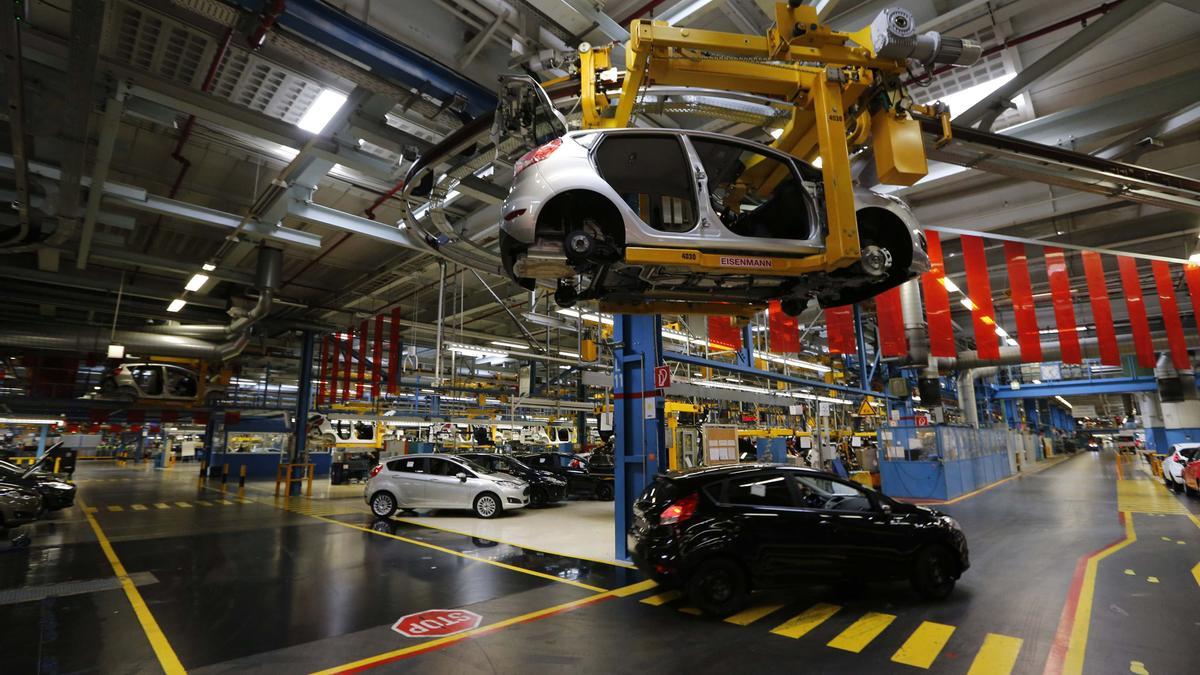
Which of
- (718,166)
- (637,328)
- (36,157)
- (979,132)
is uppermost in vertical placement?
(36,157)

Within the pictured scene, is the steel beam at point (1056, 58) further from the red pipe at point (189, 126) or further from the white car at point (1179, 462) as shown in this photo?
the white car at point (1179, 462)

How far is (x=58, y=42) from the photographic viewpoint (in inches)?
220

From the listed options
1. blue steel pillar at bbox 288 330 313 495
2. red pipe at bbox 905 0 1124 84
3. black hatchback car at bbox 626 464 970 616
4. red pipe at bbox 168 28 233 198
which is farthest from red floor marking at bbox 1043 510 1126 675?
blue steel pillar at bbox 288 330 313 495

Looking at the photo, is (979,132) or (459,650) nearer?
(459,650)

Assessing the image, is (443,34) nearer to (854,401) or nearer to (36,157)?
(36,157)

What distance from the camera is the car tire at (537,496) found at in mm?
13117

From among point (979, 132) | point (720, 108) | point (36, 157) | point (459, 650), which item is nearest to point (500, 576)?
point (459, 650)

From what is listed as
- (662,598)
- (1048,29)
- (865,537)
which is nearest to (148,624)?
(662,598)

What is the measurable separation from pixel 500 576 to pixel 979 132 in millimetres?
6948

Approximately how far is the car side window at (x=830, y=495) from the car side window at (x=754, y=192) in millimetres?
2538

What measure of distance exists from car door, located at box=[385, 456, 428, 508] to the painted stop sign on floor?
702 cm

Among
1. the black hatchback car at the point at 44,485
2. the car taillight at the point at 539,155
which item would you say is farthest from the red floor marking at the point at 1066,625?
the black hatchback car at the point at 44,485

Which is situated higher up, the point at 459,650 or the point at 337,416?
the point at 337,416

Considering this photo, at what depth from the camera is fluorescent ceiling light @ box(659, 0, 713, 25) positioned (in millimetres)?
4727
